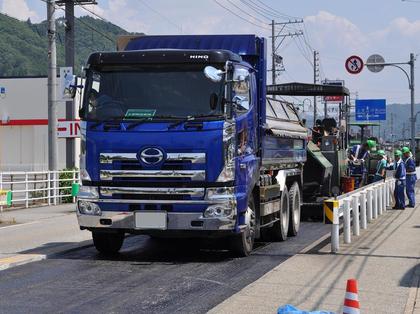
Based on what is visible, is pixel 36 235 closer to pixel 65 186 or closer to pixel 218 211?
pixel 218 211

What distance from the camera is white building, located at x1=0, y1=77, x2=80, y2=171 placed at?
4259 cm

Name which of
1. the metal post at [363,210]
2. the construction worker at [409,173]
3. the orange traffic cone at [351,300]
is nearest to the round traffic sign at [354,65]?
the construction worker at [409,173]

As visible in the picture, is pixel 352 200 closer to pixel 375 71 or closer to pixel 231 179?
pixel 231 179

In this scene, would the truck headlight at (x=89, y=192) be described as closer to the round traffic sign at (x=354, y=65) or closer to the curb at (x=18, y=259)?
the curb at (x=18, y=259)

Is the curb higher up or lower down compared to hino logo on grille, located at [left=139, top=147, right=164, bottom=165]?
lower down

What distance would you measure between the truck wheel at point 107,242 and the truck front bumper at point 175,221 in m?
0.81

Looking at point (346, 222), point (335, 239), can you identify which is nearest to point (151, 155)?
point (335, 239)

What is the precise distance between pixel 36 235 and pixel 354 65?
21150mm

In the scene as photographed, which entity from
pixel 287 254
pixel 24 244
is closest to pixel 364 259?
pixel 287 254

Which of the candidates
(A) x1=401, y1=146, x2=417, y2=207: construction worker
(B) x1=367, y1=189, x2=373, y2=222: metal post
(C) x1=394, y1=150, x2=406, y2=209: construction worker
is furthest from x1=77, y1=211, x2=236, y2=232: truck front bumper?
(A) x1=401, y1=146, x2=417, y2=207: construction worker

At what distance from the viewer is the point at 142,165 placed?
929 cm

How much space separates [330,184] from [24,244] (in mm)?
8598

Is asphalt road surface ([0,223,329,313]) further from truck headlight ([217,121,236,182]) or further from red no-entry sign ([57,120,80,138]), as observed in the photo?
red no-entry sign ([57,120,80,138])

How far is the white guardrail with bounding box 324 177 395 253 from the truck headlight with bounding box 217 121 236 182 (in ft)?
7.95
